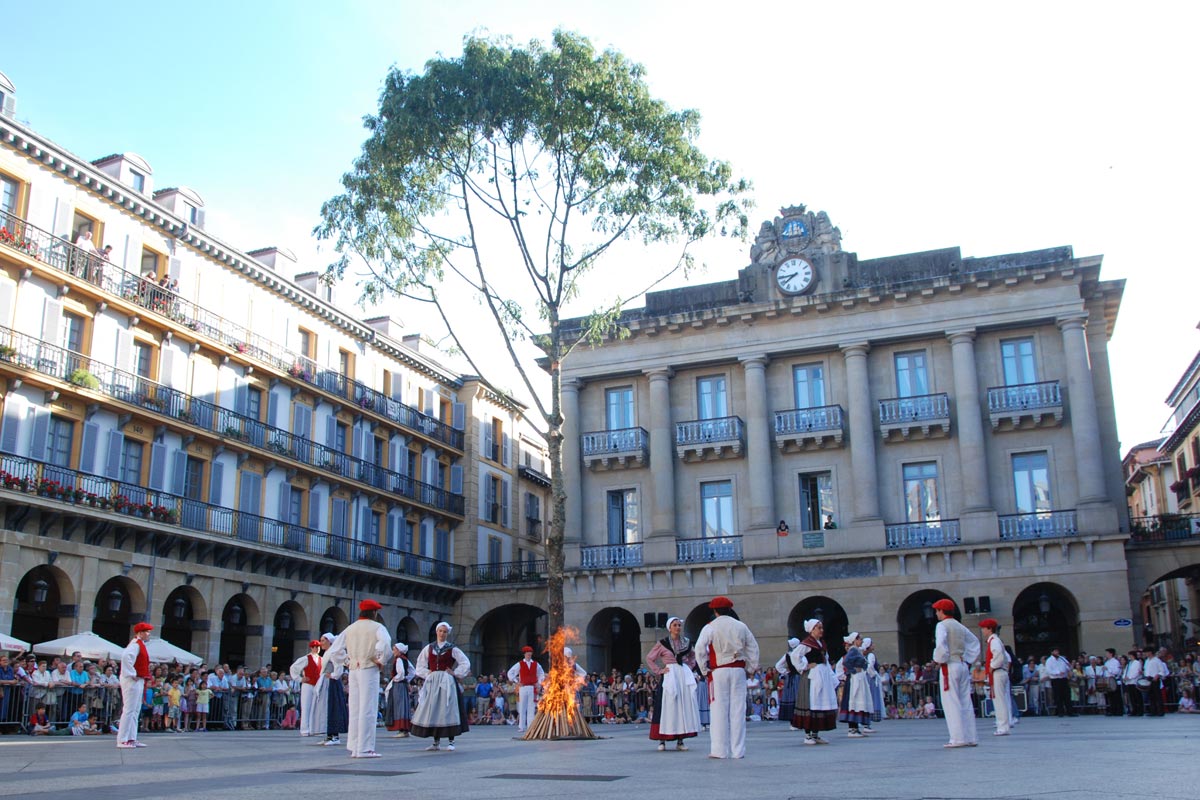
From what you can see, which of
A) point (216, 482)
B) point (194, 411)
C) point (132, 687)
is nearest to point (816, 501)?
point (216, 482)

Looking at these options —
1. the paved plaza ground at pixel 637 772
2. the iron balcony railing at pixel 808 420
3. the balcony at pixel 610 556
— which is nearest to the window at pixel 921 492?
the iron balcony railing at pixel 808 420

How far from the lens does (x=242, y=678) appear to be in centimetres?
2930

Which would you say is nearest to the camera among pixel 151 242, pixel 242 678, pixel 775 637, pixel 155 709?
pixel 155 709

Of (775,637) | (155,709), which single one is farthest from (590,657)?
(155,709)

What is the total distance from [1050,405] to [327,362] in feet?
78.3

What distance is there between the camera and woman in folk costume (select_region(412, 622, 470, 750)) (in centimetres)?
1488

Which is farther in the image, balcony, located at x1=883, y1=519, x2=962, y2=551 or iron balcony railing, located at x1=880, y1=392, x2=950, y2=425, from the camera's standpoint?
iron balcony railing, located at x1=880, y1=392, x2=950, y2=425

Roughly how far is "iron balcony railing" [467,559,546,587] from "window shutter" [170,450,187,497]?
1492 centimetres

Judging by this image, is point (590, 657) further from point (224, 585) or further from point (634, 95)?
point (634, 95)

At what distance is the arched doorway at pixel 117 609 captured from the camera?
101ft

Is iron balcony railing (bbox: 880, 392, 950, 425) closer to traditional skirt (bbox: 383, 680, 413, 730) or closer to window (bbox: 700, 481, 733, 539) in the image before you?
window (bbox: 700, 481, 733, 539)

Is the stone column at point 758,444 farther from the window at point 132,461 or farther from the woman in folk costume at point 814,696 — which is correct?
the woman in folk costume at point 814,696

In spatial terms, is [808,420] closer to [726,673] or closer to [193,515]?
[193,515]

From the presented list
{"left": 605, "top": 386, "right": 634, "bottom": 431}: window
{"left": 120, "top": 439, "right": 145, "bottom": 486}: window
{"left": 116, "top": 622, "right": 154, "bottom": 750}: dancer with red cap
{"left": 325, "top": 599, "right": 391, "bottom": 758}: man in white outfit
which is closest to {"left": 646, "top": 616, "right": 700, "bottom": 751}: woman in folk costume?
{"left": 325, "top": 599, "right": 391, "bottom": 758}: man in white outfit
